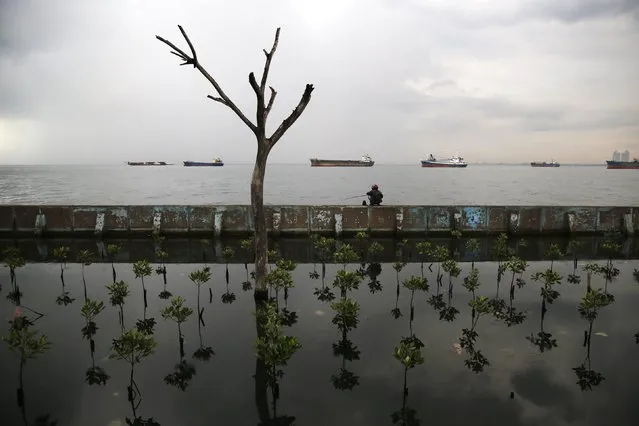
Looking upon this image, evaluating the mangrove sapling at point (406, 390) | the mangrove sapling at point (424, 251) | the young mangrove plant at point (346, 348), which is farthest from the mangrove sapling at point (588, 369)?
the mangrove sapling at point (424, 251)

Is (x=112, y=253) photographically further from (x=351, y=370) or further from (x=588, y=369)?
(x=588, y=369)

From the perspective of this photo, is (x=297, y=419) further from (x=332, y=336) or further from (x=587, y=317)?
(x=587, y=317)

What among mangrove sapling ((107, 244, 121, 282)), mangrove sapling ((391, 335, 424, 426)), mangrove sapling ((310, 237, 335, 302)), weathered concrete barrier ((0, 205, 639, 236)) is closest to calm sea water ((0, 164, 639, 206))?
weathered concrete barrier ((0, 205, 639, 236))

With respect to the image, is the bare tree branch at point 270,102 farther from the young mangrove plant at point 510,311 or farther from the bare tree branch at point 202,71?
the young mangrove plant at point 510,311

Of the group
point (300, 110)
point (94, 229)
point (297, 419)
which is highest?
point (300, 110)

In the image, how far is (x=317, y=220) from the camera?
58.3 ft

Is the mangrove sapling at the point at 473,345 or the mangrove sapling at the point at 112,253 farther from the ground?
the mangrove sapling at the point at 112,253

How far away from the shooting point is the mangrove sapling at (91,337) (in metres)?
5.98

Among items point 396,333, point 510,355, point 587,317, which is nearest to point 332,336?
point 396,333

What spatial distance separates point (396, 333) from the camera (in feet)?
25.0

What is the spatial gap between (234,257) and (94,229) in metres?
8.16

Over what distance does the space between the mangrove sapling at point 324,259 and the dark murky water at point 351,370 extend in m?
0.50

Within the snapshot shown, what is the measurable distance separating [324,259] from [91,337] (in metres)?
7.83

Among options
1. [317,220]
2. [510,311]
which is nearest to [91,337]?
[510,311]
